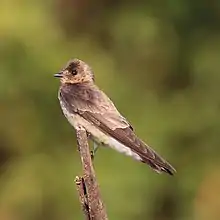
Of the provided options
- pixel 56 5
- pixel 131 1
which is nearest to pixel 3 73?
pixel 56 5

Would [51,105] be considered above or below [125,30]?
below

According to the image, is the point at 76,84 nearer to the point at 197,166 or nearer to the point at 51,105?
the point at 51,105

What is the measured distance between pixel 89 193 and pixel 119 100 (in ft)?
16.3

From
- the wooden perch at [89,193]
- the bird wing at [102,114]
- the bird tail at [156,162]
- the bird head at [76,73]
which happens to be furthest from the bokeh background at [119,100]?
the wooden perch at [89,193]

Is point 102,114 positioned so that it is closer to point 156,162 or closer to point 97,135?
point 97,135

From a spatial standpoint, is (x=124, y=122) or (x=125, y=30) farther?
(x=125, y=30)

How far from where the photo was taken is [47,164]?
8.70 m

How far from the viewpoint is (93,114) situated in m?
5.54

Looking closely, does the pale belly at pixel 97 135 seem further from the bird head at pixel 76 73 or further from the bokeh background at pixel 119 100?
the bokeh background at pixel 119 100

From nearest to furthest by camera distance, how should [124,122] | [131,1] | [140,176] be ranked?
[124,122]
[140,176]
[131,1]

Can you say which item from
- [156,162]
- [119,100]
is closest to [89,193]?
[156,162]

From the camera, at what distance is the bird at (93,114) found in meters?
5.34

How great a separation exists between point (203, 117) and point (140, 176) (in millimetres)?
1181

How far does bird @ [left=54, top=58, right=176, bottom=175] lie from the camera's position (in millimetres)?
5336
